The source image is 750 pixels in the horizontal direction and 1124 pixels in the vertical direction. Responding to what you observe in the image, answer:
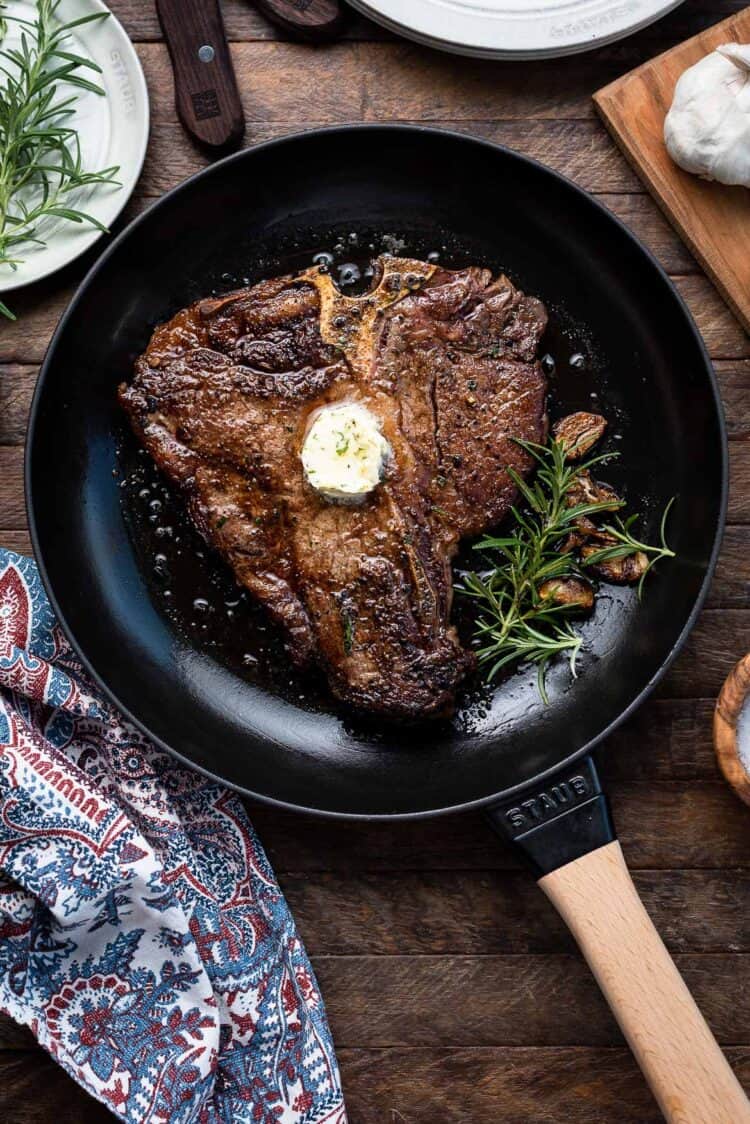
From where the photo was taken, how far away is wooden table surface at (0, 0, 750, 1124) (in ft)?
8.37

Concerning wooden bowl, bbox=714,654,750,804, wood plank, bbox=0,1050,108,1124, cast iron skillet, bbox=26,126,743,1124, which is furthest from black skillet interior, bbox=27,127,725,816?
wood plank, bbox=0,1050,108,1124

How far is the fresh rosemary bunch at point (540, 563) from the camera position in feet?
7.83

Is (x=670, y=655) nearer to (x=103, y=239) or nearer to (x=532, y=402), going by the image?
(x=532, y=402)

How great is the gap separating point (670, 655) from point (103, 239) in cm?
175

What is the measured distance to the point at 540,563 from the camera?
241cm

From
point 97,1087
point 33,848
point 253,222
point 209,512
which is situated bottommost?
point 97,1087

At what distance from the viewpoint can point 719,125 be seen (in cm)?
235

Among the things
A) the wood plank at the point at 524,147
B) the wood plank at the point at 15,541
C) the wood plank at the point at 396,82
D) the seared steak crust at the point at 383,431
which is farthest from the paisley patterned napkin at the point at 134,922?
the wood plank at the point at 396,82

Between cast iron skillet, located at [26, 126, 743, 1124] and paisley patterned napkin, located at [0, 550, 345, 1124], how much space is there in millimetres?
130

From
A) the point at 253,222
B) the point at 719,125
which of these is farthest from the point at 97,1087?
the point at 719,125

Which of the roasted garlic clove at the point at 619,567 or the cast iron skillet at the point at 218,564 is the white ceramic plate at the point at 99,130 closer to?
the cast iron skillet at the point at 218,564

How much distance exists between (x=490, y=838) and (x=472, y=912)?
0.65ft

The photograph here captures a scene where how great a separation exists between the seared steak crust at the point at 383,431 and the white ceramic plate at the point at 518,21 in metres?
0.57

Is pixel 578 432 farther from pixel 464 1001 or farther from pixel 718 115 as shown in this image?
pixel 464 1001
